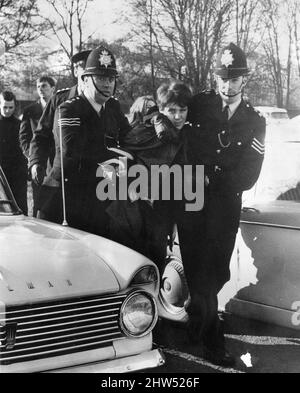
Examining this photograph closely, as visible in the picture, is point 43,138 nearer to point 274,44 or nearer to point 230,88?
point 230,88

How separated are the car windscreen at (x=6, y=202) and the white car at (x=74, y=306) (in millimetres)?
364

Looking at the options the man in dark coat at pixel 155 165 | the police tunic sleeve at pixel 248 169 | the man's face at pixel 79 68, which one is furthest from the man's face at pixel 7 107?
the police tunic sleeve at pixel 248 169

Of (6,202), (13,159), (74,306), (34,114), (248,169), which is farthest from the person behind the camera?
(13,159)

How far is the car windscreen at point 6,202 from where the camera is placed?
113 inches

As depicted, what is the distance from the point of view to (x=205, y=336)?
3023 millimetres

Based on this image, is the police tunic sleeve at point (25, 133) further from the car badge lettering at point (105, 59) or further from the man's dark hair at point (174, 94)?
the man's dark hair at point (174, 94)

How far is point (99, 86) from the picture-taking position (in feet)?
10.7

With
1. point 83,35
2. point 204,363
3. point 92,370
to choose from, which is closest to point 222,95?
point 83,35

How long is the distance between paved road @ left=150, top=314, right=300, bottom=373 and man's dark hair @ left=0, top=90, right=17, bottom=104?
1908 mm

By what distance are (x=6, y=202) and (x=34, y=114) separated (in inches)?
40.5

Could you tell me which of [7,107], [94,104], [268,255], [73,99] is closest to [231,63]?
[94,104]

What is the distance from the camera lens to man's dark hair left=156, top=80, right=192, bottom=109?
3035mm

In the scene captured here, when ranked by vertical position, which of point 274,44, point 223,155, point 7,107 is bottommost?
point 223,155
